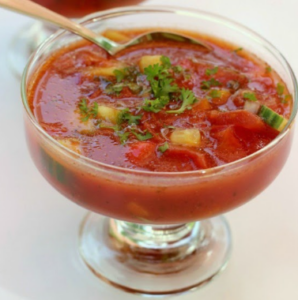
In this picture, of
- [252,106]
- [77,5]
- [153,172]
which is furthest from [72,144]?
[77,5]

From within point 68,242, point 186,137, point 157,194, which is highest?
point 186,137

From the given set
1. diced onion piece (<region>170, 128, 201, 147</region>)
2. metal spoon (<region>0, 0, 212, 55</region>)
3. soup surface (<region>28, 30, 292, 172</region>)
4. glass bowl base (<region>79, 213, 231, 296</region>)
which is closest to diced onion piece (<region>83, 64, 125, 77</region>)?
soup surface (<region>28, 30, 292, 172</region>)

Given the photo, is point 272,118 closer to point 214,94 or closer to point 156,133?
point 214,94

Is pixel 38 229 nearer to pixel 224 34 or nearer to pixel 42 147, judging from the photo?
pixel 42 147

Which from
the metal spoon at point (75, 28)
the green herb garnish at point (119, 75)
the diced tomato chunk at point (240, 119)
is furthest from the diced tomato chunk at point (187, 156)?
the metal spoon at point (75, 28)

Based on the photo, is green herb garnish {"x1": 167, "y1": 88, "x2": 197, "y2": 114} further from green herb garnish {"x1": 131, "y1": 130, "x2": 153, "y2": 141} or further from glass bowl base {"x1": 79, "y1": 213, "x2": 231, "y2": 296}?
glass bowl base {"x1": 79, "y1": 213, "x2": 231, "y2": 296}

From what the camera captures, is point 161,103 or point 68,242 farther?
point 68,242

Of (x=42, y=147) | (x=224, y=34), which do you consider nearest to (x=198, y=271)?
(x=42, y=147)
